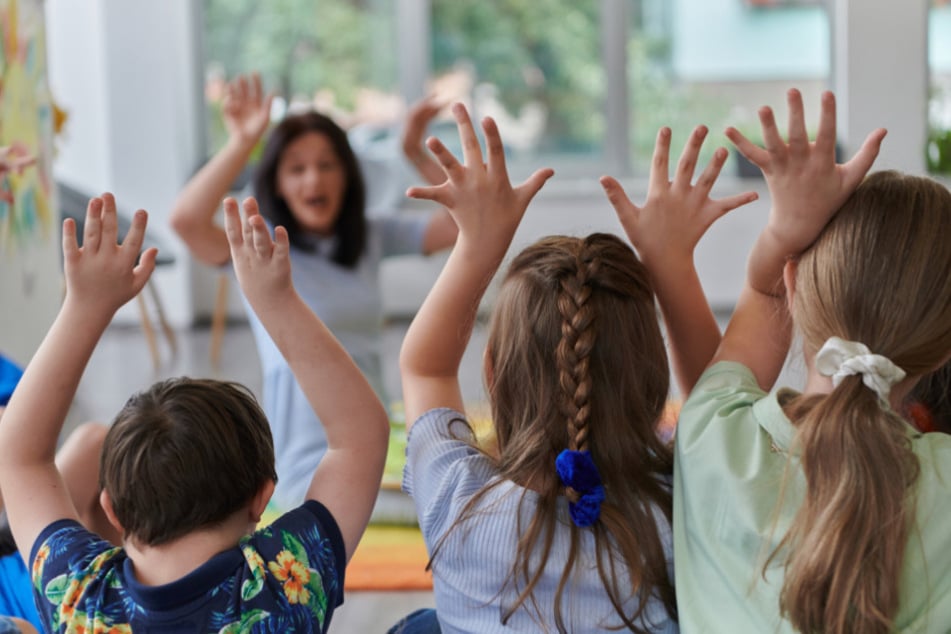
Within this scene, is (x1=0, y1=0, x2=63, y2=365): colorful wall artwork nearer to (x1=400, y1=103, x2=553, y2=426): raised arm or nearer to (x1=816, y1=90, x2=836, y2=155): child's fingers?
(x1=400, y1=103, x2=553, y2=426): raised arm

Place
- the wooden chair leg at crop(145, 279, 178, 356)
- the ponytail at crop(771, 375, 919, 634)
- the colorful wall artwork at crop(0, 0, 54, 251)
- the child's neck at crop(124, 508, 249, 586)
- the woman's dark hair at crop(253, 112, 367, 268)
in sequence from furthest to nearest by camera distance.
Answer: the wooden chair leg at crop(145, 279, 178, 356) → the colorful wall artwork at crop(0, 0, 54, 251) → the woman's dark hair at crop(253, 112, 367, 268) → the child's neck at crop(124, 508, 249, 586) → the ponytail at crop(771, 375, 919, 634)

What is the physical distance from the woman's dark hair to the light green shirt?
1.64 meters

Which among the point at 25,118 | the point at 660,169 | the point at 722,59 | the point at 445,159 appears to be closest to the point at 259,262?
the point at 445,159

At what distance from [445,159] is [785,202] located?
38 centimetres

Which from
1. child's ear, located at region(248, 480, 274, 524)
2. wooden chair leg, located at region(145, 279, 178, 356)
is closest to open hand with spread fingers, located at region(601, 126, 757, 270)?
child's ear, located at region(248, 480, 274, 524)

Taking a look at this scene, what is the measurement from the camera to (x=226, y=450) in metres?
1.24

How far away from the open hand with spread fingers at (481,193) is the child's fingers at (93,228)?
345 mm

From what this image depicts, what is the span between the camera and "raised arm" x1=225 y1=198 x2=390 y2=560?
1.33m

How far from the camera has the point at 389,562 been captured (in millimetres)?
2498

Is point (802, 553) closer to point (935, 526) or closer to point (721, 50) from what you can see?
point (935, 526)

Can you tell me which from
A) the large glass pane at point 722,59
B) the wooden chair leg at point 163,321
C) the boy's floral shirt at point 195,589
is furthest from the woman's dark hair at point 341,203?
the large glass pane at point 722,59

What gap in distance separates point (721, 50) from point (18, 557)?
5351mm

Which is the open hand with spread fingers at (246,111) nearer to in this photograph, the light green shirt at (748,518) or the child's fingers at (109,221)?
the child's fingers at (109,221)

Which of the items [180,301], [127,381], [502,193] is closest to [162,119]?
[180,301]
